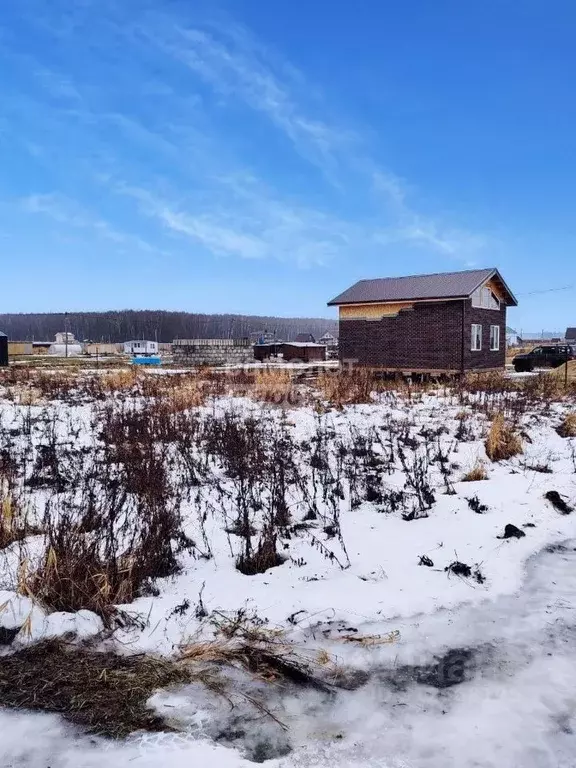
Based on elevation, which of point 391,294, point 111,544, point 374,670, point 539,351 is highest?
point 391,294

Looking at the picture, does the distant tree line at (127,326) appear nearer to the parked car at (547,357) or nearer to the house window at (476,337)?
the parked car at (547,357)

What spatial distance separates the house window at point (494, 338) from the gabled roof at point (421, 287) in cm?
204

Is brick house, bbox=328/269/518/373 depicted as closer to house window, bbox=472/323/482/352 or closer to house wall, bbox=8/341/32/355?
house window, bbox=472/323/482/352

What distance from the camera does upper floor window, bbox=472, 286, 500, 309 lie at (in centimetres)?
2412

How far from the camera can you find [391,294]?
25312 mm

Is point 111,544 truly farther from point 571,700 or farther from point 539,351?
point 539,351

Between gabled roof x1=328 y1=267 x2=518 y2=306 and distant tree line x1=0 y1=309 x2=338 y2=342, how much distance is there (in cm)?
10270

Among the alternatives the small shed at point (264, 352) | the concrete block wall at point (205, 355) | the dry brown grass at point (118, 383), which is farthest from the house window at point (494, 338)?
the small shed at point (264, 352)

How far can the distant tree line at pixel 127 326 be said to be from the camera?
139 metres

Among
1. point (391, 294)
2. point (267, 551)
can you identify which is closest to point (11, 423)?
point (267, 551)

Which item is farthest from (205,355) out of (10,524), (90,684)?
(90,684)

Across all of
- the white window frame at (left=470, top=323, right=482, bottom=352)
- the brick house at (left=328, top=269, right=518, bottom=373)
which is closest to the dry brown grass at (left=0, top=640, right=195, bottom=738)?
the brick house at (left=328, top=269, right=518, bottom=373)

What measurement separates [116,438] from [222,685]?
6426mm

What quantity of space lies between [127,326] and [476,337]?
13082 cm
